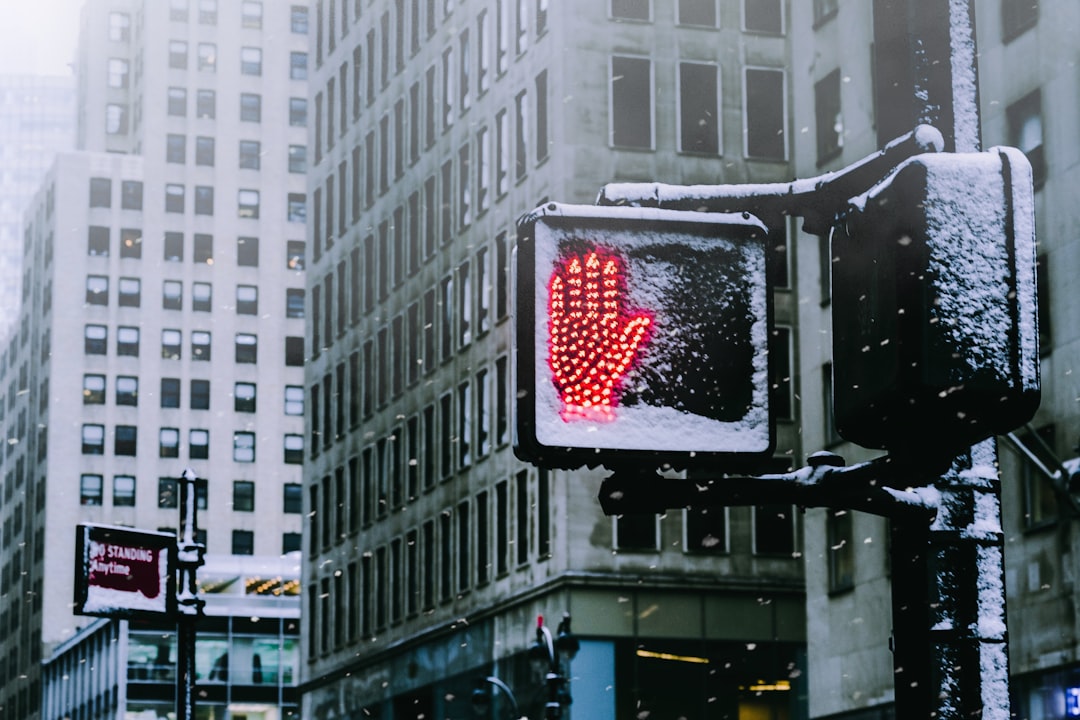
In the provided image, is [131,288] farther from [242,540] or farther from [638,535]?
[638,535]

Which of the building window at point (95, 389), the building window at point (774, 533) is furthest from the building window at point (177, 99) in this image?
the building window at point (774, 533)

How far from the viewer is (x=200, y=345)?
128 metres

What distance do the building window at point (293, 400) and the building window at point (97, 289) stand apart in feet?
39.2

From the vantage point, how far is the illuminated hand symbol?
12.7 ft

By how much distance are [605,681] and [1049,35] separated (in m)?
23.2

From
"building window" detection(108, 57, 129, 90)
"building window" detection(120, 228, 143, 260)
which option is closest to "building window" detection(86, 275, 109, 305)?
"building window" detection(120, 228, 143, 260)

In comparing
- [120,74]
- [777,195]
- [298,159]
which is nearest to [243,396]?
[298,159]

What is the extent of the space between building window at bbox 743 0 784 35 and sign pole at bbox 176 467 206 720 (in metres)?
28.4

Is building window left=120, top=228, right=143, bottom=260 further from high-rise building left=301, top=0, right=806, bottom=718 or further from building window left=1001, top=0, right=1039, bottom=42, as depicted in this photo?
building window left=1001, top=0, right=1039, bottom=42

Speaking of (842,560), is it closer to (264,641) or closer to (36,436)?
(264,641)

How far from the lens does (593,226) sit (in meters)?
3.92

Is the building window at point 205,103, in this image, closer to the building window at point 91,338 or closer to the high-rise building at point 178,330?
the high-rise building at point 178,330

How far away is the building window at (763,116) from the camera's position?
53406mm

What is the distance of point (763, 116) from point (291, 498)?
76.5m
